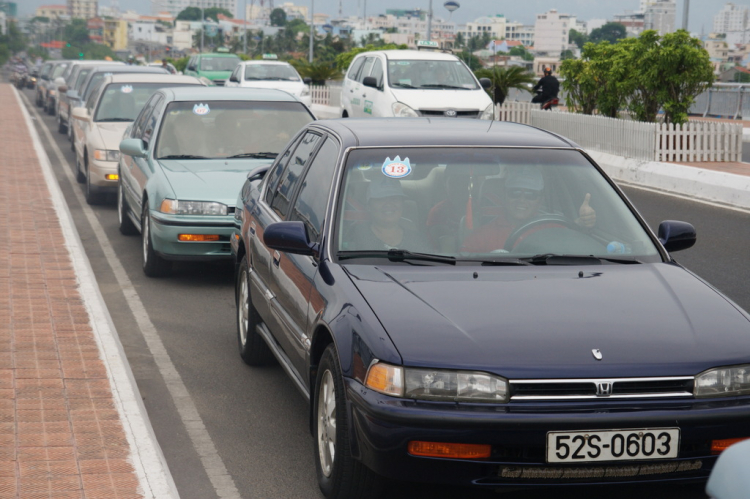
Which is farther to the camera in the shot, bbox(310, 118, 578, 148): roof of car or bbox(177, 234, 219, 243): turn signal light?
bbox(177, 234, 219, 243): turn signal light

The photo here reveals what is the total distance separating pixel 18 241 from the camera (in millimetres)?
10953

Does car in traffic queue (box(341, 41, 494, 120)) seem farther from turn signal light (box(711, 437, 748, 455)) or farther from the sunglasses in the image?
turn signal light (box(711, 437, 748, 455))

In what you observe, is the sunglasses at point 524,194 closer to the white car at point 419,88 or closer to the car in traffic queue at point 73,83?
the white car at point 419,88

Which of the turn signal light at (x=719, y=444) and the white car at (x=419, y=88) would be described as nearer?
the turn signal light at (x=719, y=444)

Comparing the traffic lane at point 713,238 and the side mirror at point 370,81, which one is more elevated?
the side mirror at point 370,81

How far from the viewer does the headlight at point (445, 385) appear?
4000mm

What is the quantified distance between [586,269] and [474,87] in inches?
664

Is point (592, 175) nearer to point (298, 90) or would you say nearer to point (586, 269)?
point (586, 269)

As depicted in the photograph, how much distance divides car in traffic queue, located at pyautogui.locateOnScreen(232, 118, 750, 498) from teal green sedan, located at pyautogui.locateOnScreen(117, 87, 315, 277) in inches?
127

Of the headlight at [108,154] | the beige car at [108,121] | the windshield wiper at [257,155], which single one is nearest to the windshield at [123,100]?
the beige car at [108,121]

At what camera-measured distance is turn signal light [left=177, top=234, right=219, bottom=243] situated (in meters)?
9.34

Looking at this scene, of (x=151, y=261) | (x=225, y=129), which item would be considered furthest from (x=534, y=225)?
(x=225, y=129)

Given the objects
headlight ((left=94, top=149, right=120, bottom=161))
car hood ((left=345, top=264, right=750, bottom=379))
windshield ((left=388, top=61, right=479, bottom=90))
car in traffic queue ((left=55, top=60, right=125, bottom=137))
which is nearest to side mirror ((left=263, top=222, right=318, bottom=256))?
car hood ((left=345, top=264, right=750, bottom=379))

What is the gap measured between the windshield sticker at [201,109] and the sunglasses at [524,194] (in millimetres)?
5769
